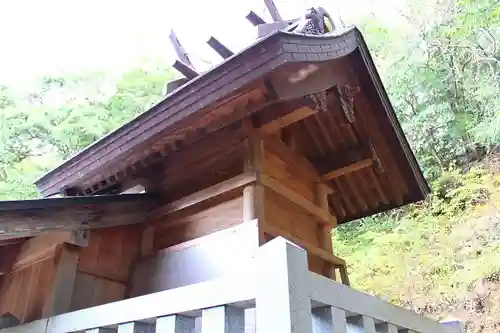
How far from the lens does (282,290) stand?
1.27 m

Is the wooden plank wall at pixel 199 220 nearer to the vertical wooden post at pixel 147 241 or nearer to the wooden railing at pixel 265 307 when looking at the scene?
the vertical wooden post at pixel 147 241

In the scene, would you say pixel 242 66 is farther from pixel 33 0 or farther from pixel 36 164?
pixel 33 0

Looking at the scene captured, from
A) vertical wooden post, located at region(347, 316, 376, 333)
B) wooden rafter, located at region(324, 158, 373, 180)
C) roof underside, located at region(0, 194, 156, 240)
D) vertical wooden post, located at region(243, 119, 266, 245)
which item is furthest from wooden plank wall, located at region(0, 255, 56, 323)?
wooden rafter, located at region(324, 158, 373, 180)

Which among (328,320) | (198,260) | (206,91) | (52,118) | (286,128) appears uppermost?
(52,118)

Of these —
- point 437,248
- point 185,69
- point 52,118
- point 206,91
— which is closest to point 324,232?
point 206,91

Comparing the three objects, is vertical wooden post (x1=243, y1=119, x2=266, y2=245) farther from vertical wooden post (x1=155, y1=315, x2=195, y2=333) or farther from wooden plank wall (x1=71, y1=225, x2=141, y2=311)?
vertical wooden post (x1=155, y1=315, x2=195, y2=333)

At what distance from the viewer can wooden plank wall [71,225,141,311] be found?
10.8 feet

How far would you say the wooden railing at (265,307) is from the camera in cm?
128

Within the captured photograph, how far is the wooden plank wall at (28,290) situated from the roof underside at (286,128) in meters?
0.76

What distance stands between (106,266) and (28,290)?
62cm

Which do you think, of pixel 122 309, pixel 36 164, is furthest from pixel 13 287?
pixel 36 164

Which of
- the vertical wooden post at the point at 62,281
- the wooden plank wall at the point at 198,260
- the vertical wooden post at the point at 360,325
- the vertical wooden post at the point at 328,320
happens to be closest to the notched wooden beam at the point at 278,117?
the wooden plank wall at the point at 198,260

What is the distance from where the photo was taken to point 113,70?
1189 cm

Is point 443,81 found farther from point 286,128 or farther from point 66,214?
point 66,214
